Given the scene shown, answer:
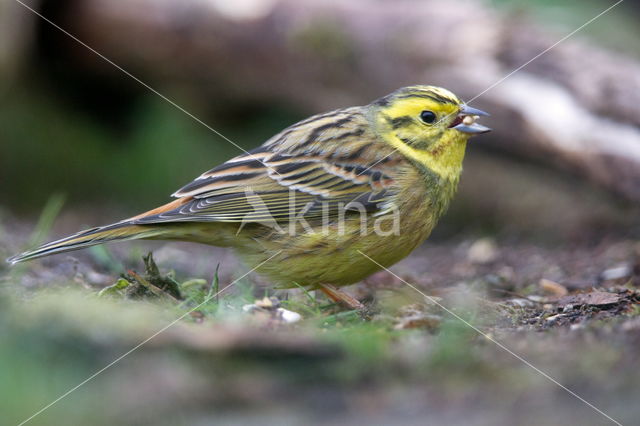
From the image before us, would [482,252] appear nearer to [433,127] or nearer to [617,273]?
[617,273]

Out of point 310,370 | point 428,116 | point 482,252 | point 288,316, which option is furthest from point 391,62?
point 310,370

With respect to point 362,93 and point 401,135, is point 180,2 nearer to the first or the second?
point 362,93

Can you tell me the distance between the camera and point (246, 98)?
8.30 meters

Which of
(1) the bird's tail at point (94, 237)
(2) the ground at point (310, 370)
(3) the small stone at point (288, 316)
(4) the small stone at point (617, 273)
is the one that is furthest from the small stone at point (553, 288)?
(1) the bird's tail at point (94, 237)

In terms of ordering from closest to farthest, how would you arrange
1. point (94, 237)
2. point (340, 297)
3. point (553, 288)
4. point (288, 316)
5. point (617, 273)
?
1. point (288, 316)
2. point (94, 237)
3. point (340, 297)
4. point (553, 288)
5. point (617, 273)

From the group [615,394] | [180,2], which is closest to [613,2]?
[180,2]

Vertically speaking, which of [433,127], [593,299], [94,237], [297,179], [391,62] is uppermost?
[391,62]

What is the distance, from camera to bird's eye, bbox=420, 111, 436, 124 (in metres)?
4.52

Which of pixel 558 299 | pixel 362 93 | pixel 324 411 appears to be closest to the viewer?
pixel 324 411

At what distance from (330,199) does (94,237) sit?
1.30m

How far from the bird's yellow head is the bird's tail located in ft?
5.03

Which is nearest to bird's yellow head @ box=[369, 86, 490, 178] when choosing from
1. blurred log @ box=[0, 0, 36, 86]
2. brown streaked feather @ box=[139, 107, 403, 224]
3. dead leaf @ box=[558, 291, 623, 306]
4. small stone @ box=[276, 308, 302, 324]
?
brown streaked feather @ box=[139, 107, 403, 224]

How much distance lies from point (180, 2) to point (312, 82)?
1559 mm

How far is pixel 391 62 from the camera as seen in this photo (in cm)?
696
